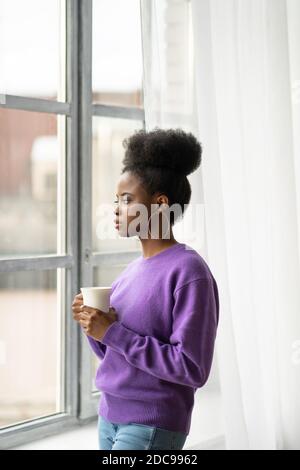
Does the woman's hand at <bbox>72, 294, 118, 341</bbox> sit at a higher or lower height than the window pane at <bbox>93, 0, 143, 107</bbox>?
lower

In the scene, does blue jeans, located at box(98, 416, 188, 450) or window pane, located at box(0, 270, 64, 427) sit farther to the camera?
window pane, located at box(0, 270, 64, 427)

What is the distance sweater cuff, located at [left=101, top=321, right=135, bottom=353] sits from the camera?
Result: 1.29 meters

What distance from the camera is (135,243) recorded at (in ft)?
8.34

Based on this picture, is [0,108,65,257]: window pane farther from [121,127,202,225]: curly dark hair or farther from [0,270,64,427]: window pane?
[121,127,202,225]: curly dark hair

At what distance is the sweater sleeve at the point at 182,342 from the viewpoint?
49.8 inches

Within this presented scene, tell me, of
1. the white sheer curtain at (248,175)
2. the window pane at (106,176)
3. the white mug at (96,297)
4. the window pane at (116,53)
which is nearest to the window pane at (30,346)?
the window pane at (106,176)

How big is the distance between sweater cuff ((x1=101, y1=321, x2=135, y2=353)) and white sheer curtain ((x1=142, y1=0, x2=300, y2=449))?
0.85m

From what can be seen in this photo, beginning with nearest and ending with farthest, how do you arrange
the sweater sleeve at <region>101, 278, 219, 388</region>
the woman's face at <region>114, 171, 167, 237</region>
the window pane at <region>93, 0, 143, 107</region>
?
the sweater sleeve at <region>101, 278, 219, 388</region>, the woman's face at <region>114, 171, 167, 237</region>, the window pane at <region>93, 0, 143, 107</region>

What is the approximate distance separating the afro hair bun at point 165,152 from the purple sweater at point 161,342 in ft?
0.54

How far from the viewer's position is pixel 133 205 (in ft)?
4.50

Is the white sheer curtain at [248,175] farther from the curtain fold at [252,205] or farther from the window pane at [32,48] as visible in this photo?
the window pane at [32,48]

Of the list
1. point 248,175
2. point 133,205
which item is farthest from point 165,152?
point 248,175

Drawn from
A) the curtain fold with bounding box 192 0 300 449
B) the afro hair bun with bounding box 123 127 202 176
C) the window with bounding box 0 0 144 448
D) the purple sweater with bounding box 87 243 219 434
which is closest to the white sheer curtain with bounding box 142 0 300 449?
the curtain fold with bounding box 192 0 300 449
